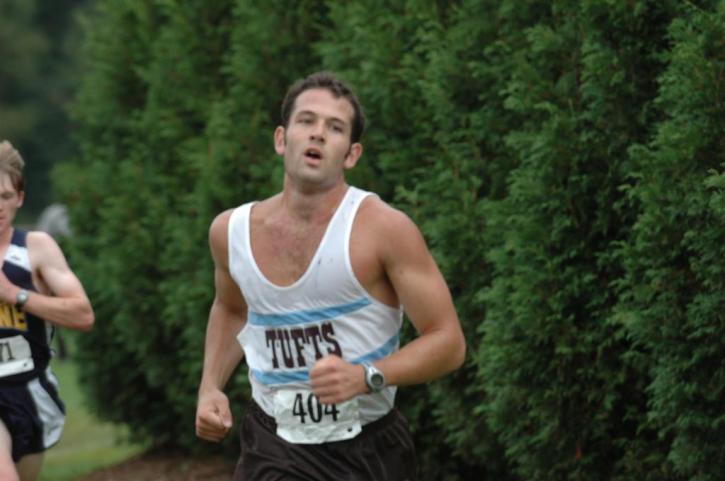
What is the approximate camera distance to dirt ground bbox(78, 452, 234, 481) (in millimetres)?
9125

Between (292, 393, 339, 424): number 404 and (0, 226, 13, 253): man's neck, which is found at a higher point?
(0, 226, 13, 253): man's neck

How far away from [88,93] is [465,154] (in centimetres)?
438

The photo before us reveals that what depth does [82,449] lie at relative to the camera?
1327cm

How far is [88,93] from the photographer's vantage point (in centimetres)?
1052

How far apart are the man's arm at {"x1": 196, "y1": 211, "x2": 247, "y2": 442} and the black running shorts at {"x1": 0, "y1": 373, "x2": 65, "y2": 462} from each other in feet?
3.69

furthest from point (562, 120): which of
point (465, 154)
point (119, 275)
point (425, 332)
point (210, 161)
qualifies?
point (119, 275)

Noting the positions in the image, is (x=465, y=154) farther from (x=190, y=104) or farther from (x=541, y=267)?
(x=190, y=104)

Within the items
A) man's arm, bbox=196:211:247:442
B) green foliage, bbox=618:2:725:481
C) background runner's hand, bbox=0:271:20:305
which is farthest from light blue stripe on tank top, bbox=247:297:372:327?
background runner's hand, bbox=0:271:20:305

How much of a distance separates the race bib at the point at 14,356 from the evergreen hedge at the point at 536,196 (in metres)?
A: 1.87

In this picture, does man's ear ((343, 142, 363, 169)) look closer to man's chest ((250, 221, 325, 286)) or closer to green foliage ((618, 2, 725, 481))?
man's chest ((250, 221, 325, 286))

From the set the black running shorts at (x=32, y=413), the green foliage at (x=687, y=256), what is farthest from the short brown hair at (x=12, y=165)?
the green foliage at (x=687, y=256)

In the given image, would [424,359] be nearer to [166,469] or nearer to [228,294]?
[228,294]

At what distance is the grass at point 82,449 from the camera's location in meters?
10.7

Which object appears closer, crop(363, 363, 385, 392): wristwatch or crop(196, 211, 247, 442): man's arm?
crop(363, 363, 385, 392): wristwatch
